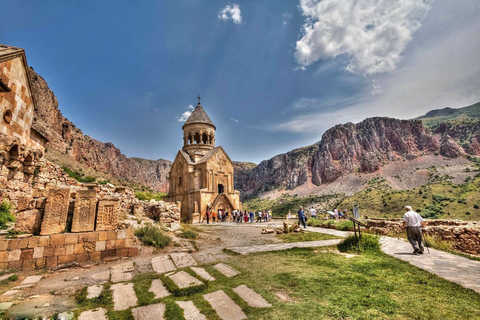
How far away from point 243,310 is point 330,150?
281 feet

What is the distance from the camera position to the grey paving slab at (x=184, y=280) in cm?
320

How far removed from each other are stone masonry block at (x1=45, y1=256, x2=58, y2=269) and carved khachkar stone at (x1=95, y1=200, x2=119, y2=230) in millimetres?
892

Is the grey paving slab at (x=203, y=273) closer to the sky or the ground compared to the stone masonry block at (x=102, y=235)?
closer to the ground

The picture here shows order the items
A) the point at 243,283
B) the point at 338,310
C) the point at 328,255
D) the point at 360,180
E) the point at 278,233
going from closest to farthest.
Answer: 1. the point at 338,310
2. the point at 243,283
3. the point at 328,255
4. the point at 278,233
5. the point at 360,180

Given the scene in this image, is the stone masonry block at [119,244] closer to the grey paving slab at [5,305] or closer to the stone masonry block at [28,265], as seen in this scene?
the stone masonry block at [28,265]

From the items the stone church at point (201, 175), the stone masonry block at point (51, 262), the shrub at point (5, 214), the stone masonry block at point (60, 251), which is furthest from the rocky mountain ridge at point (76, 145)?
the stone church at point (201, 175)

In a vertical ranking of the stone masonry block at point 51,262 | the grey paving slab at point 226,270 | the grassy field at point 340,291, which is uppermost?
the stone masonry block at point 51,262

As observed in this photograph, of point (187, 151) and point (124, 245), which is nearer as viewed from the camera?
point (124, 245)

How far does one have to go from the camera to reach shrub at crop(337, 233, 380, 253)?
5129mm

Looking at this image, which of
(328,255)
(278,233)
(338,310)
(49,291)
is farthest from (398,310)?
(278,233)

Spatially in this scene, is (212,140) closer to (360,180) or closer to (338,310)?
(338,310)

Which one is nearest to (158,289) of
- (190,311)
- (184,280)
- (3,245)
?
(184,280)

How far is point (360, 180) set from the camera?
65.6m

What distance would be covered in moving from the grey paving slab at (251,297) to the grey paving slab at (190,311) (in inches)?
22.4
